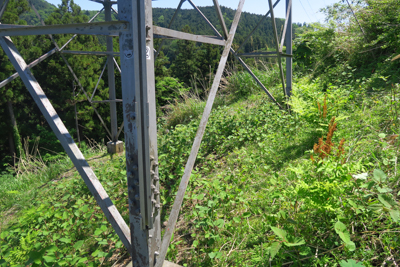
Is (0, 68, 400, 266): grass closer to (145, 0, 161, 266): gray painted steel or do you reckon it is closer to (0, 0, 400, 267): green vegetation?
(0, 0, 400, 267): green vegetation

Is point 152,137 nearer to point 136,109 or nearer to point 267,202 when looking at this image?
point 136,109

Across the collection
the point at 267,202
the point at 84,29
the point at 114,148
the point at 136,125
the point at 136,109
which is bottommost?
the point at 114,148

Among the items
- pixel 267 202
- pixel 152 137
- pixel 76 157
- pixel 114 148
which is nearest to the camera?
pixel 152 137

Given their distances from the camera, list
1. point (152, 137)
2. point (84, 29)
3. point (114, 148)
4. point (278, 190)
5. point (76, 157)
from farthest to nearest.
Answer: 1. point (114, 148)
2. point (278, 190)
3. point (76, 157)
4. point (152, 137)
5. point (84, 29)

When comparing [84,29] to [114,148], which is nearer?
[84,29]

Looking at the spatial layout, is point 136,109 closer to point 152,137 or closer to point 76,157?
point 152,137

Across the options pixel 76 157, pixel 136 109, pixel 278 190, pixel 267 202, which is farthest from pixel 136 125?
pixel 267 202

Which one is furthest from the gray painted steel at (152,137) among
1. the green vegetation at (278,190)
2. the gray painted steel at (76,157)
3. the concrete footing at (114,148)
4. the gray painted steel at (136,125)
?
the concrete footing at (114,148)

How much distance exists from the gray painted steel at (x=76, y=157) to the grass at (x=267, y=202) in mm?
460

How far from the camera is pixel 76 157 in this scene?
6.93ft

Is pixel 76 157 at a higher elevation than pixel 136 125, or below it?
below

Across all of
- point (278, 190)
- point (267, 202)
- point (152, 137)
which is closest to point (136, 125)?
point (152, 137)

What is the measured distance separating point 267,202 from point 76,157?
195 cm

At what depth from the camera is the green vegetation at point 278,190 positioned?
2.04 metres
